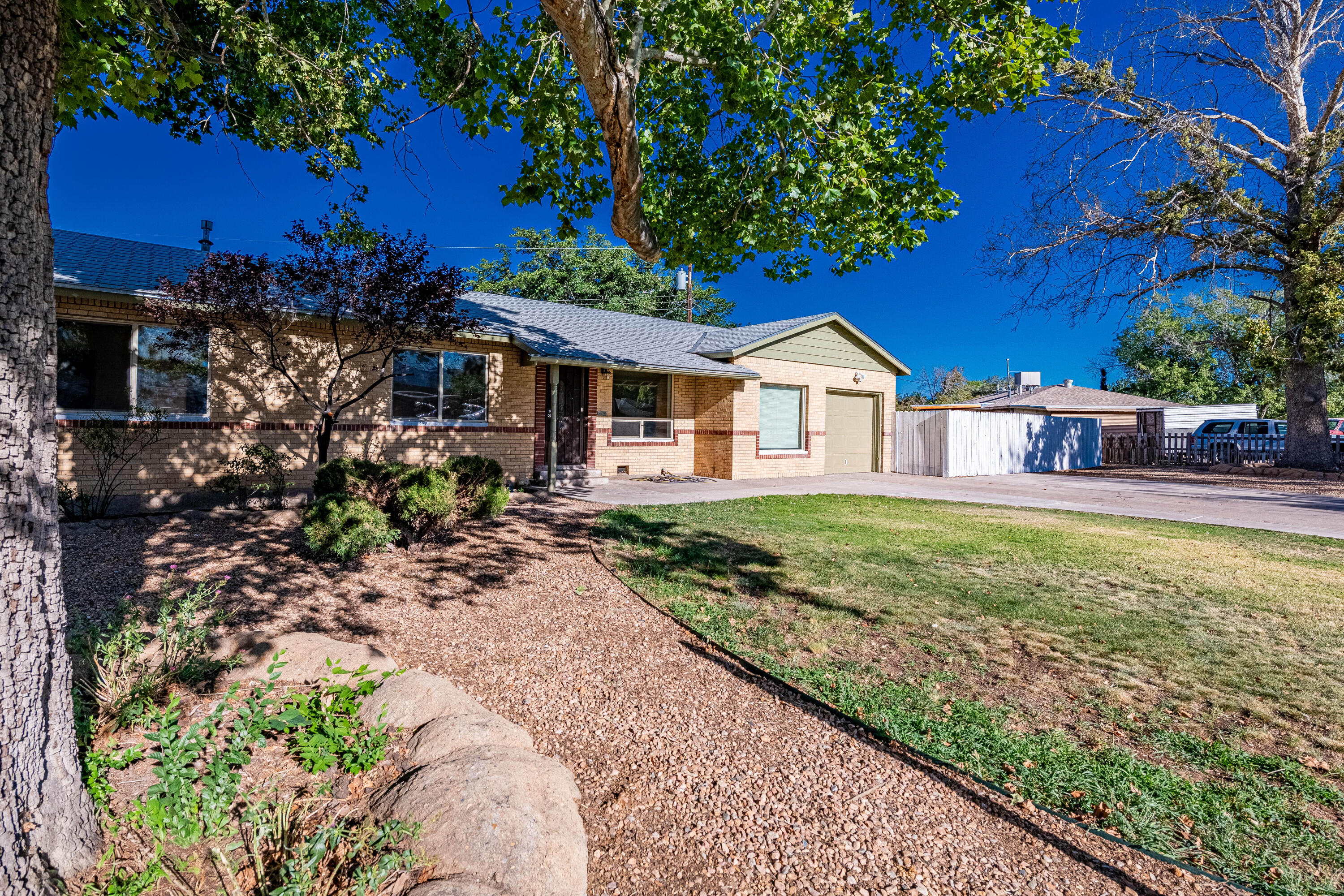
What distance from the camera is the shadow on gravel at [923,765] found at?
2.30 m

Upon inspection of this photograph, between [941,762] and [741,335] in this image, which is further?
[741,335]

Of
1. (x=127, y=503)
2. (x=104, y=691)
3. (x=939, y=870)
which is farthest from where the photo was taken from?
(x=127, y=503)

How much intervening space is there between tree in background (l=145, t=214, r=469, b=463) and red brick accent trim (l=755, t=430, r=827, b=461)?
8.61 m

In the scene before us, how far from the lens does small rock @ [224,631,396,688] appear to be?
10.5ft

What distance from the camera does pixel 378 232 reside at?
8977 mm

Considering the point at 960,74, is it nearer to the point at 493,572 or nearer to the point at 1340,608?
the point at 1340,608

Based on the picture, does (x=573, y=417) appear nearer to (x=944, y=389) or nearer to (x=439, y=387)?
(x=439, y=387)

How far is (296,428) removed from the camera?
10594 millimetres

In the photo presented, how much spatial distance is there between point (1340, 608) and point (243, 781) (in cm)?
793

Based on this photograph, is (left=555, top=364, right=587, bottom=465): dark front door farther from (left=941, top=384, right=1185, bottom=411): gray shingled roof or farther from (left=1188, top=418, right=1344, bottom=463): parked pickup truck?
(left=941, top=384, right=1185, bottom=411): gray shingled roof

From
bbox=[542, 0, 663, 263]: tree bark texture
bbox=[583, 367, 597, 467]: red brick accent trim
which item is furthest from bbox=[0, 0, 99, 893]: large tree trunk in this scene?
bbox=[583, 367, 597, 467]: red brick accent trim

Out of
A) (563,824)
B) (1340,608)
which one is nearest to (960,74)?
(1340,608)

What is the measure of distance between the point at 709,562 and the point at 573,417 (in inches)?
329

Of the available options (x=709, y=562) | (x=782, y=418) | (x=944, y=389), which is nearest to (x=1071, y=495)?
(x=782, y=418)
